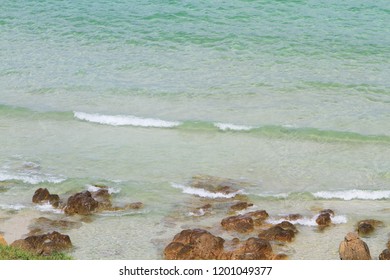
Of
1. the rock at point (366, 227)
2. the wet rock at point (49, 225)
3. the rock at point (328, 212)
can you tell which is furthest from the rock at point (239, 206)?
the wet rock at point (49, 225)

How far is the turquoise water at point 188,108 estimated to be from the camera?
652 inches

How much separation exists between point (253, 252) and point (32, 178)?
6415 mm

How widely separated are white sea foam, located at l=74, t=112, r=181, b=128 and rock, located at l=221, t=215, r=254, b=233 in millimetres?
6339

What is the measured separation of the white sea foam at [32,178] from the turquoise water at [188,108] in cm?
5

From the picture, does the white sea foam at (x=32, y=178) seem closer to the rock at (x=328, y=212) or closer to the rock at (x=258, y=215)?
the rock at (x=258, y=215)

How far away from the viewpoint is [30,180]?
17.6 metres

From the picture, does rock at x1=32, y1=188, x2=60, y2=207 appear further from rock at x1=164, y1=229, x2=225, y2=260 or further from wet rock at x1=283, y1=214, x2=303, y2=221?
wet rock at x1=283, y1=214, x2=303, y2=221

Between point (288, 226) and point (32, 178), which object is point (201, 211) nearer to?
point (288, 226)

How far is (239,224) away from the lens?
14930 millimetres

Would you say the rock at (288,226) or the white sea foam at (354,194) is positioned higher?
the rock at (288,226)

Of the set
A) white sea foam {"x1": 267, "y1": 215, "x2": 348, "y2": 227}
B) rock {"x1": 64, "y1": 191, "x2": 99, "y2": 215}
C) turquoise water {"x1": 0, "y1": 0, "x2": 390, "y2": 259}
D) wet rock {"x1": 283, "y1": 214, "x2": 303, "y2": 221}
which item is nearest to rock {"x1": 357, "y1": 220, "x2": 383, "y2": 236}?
turquoise water {"x1": 0, "y1": 0, "x2": 390, "y2": 259}

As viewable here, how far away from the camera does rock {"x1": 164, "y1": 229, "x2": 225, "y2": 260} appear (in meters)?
13.6

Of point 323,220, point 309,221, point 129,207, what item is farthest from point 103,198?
point 323,220
